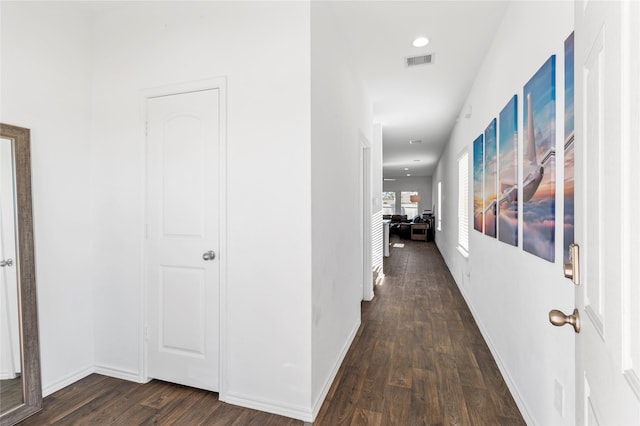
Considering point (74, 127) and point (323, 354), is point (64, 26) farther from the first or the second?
point (323, 354)

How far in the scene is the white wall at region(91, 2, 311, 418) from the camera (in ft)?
6.23

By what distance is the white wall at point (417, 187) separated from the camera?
14750mm

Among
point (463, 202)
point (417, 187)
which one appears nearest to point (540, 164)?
point (463, 202)

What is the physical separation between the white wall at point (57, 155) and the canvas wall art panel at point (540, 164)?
298 centimetres

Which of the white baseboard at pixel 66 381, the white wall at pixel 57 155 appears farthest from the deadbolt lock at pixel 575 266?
the white baseboard at pixel 66 381

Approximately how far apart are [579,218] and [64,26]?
312 centimetres

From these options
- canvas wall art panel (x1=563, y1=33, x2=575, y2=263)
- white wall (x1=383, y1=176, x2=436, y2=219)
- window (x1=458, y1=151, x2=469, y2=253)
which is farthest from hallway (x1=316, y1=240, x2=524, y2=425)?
white wall (x1=383, y1=176, x2=436, y2=219)

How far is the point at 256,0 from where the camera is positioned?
1933mm

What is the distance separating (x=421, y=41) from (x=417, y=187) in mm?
12896

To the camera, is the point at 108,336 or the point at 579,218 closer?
the point at 579,218

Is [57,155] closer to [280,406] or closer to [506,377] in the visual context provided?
[280,406]

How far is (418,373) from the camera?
2402 millimetres

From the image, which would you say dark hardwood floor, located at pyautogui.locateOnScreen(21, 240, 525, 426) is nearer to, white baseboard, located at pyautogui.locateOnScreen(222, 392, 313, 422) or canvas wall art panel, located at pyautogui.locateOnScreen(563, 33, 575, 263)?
white baseboard, located at pyautogui.locateOnScreen(222, 392, 313, 422)

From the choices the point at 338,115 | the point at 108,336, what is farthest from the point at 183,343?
the point at 338,115
